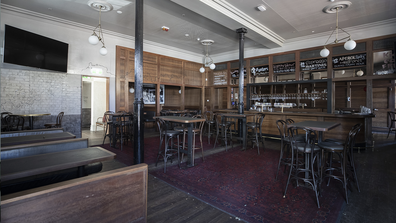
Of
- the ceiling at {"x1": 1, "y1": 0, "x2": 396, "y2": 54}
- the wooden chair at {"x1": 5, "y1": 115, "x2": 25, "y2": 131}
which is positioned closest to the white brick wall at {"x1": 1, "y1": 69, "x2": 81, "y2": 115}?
the wooden chair at {"x1": 5, "y1": 115, "x2": 25, "y2": 131}

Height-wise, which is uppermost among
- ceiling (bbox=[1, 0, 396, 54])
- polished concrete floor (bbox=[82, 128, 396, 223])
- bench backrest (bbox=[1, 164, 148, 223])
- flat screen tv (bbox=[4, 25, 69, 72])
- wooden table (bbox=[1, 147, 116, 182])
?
ceiling (bbox=[1, 0, 396, 54])

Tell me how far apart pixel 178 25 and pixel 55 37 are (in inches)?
143

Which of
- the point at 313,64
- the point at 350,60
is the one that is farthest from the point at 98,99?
the point at 350,60

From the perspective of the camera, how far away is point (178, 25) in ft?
20.5

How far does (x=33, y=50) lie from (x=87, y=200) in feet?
18.3

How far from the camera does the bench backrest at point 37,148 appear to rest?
2.00 metres

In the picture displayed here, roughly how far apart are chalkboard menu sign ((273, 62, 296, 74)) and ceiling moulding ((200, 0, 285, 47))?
814 mm

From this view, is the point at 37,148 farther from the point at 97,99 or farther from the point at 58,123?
the point at 97,99

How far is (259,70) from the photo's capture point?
27.2 ft

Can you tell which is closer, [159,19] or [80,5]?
[80,5]

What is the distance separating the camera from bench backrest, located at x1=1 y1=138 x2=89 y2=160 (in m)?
2.00

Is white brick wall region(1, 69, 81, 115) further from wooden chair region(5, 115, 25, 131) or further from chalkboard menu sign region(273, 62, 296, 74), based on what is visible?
chalkboard menu sign region(273, 62, 296, 74)

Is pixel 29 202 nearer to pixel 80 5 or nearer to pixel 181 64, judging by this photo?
pixel 80 5

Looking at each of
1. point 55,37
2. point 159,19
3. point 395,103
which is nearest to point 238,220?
point 159,19
